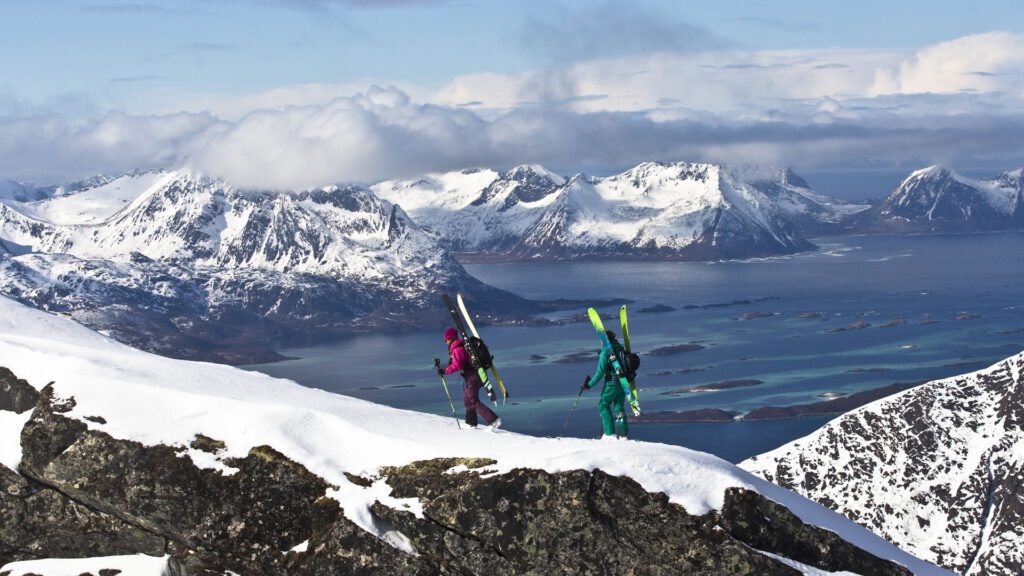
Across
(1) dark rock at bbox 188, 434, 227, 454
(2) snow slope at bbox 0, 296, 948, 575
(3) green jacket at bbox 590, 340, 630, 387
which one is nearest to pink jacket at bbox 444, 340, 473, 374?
(2) snow slope at bbox 0, 296, 948, 575

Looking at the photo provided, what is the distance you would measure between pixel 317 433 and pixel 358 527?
392 centimetres

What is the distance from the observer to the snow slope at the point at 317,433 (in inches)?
944

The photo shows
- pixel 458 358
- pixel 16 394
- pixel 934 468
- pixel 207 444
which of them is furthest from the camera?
pixel 934 468

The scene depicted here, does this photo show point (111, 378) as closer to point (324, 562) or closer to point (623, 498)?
point (324, 562)

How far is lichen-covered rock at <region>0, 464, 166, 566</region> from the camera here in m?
26.5

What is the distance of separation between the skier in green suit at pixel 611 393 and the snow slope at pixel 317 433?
2762 mm

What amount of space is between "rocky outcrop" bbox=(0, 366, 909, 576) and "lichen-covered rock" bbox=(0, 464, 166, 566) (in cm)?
4

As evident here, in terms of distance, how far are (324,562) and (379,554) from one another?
142cm

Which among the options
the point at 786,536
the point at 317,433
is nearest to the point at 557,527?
the point at 786,536

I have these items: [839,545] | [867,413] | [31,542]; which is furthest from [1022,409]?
[31,542]

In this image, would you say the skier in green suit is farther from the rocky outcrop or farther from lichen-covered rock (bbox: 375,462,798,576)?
the rocky outcrop

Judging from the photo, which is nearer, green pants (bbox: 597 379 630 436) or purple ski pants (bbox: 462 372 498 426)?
green pants (bbox: 597 379 630 436)

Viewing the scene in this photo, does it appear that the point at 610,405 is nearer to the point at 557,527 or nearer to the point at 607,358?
the point at 607,358

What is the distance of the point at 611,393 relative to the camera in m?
29.5
